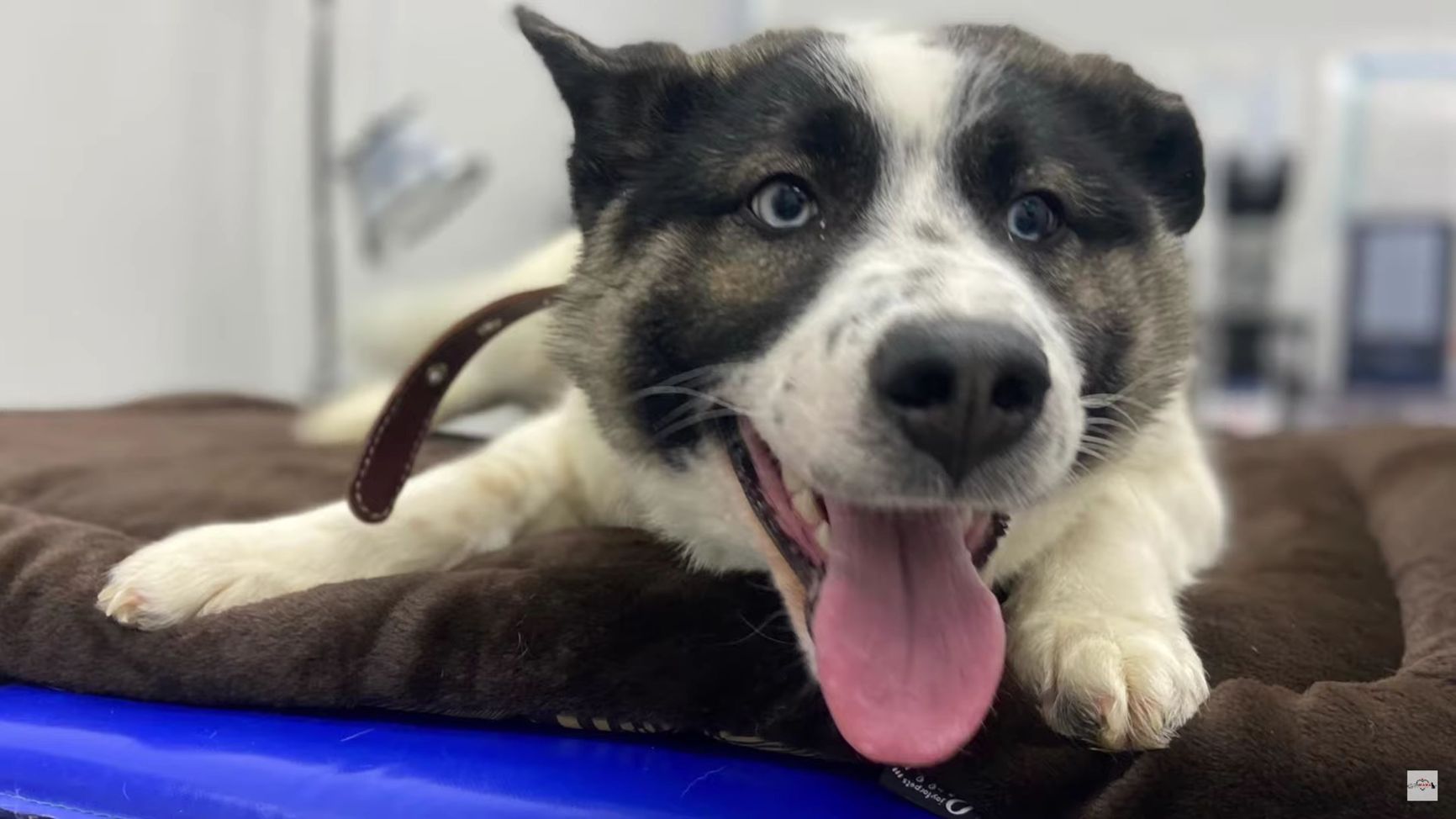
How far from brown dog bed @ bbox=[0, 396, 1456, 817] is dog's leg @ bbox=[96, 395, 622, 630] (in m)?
0.05

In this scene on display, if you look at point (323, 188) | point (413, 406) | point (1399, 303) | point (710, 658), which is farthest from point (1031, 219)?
point (1399, 303)

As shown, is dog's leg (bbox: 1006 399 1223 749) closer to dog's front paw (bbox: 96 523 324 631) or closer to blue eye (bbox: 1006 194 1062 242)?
blue eye (bbox: 1006 194 1062 242)

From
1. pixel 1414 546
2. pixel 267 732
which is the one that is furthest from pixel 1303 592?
pixel 267 732

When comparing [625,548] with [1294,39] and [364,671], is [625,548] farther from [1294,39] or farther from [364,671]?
[1294,39]

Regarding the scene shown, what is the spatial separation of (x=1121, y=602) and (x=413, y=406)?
78cm

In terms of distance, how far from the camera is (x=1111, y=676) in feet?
2.97

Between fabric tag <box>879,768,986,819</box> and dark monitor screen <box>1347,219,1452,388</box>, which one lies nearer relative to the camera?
fabric tag <box>879,768,986,819</box>

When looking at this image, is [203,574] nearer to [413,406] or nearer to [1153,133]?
[413,406]

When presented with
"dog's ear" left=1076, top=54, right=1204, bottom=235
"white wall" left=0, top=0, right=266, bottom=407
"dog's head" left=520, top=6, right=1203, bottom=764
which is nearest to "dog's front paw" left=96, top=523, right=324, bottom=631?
"dog's head" left=520, top=6, right=1203, bottom=764

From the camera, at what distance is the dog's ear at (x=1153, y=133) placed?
4.02 ft

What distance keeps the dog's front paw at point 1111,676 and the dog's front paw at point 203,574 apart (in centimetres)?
74

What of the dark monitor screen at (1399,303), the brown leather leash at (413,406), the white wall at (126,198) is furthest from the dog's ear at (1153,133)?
the dark monitor screen at (1399,303)

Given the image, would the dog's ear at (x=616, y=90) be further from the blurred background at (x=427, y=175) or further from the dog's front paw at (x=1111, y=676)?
the blurred background at (x=427, y=175)

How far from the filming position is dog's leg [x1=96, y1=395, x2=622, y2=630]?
3.74ft
